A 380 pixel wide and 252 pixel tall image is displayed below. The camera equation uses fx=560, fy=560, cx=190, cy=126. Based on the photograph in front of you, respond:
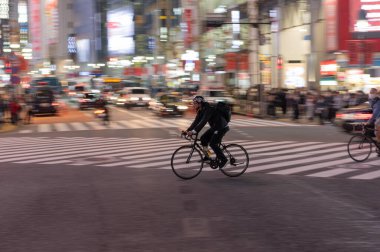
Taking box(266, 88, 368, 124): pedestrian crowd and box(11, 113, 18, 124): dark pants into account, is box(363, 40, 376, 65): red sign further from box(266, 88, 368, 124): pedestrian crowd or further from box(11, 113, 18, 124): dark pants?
box(11, 113, 18, 124): dark pants

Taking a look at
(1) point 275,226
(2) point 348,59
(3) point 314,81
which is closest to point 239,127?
(2) point 348,59

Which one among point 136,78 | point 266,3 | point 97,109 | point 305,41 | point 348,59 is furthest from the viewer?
point 136,78

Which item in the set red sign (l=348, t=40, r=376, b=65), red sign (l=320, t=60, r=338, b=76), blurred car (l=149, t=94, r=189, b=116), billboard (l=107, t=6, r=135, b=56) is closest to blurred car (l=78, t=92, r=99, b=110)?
blurred car (l=149, t=94, r=189, b=116)

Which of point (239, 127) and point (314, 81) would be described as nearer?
point (239, 127)

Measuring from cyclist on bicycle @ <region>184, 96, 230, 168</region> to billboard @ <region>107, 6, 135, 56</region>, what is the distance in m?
96.9

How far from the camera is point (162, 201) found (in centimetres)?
887

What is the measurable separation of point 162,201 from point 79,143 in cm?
1134

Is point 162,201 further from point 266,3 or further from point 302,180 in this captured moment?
point 266,3

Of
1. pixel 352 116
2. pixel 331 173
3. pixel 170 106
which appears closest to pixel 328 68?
pixel 170 106

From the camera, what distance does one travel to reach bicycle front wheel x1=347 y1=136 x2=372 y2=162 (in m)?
13.3

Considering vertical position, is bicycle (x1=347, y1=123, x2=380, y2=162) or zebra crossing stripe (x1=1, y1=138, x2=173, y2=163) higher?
bicycle (x1=347, y1=123, x2=380, y2=162)

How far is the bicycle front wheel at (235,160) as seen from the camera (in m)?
11.4

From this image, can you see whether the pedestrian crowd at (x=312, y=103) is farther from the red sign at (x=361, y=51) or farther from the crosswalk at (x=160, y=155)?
the crosswalk at (x=160, y=155)

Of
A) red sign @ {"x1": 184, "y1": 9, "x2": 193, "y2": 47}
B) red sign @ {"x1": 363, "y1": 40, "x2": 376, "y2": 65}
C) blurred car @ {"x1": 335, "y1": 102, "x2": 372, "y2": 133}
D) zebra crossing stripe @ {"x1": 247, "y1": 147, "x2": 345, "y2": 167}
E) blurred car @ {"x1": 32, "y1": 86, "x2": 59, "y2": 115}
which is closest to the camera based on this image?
zebra crossing stripe @ {"x1": 247, "y1": 147, "x2": 345, "y2": 167}
